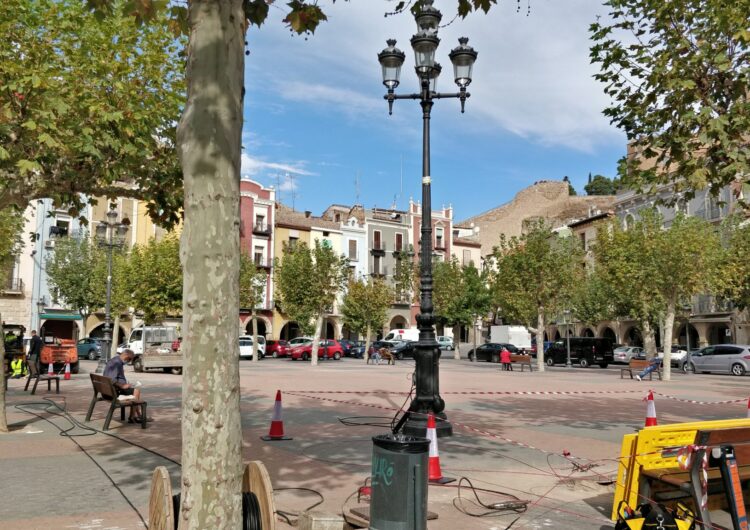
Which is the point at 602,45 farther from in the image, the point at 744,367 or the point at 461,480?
the point at 744,367

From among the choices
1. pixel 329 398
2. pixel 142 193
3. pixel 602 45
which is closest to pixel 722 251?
pixel 329 398

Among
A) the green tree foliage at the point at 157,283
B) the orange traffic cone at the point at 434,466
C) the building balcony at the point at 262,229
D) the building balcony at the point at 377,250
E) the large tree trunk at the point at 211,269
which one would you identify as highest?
the building balcony at the point at 262,229

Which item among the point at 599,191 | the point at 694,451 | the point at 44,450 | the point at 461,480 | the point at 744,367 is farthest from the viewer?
the point at 599,191

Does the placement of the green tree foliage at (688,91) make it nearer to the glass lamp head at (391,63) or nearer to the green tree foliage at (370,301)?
the glass lamp head at (391,63)

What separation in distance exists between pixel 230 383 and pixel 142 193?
712 cm

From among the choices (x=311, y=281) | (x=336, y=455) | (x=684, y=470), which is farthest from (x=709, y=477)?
(x=311, y=281)

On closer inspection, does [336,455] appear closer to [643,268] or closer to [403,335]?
[643,268]

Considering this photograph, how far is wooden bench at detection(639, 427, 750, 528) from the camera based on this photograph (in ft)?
15.4

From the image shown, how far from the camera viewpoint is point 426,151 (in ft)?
35.5

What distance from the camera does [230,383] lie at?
339 cm

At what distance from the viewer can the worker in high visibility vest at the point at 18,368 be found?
72.0ft

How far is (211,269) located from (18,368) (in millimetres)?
21821

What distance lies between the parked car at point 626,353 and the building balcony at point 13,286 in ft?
128

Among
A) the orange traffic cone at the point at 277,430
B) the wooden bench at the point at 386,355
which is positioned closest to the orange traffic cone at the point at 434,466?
the orange traffic cone at the point at 277,430
